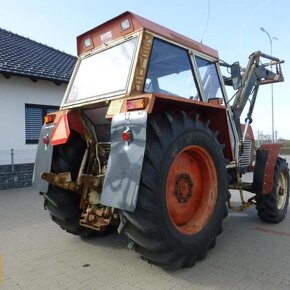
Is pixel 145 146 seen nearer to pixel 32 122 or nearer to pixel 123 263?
pixel 123 263

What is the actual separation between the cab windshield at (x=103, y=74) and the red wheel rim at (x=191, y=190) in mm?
1050

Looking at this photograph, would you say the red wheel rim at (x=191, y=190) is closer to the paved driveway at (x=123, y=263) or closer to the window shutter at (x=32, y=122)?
the paved driveway at (x=123, y=263)

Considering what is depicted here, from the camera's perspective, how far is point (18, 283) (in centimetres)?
325

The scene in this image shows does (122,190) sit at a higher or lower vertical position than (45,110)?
lower

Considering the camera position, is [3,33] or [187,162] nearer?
[187,162]

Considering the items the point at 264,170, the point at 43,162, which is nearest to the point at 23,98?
the point at 43,162

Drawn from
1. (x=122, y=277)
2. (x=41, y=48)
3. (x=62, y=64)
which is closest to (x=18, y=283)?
(x=122, y=277)

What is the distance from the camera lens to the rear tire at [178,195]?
3098 mm

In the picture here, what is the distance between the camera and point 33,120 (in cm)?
1066

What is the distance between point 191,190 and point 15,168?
715cm

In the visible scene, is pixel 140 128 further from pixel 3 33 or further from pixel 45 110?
pixel 3 33

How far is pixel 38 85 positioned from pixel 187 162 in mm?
8166

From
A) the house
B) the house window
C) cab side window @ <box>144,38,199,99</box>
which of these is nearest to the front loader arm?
cab side window @ <box>144,38,199,99</box>

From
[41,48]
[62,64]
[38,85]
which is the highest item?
[41,48]
